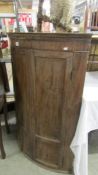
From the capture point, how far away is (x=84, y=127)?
4.66 feet

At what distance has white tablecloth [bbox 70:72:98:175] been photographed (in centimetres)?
141

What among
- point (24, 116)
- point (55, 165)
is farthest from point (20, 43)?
point (55, 165)

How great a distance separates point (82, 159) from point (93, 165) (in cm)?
39

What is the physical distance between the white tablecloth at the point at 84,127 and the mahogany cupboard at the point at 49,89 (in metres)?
0.06

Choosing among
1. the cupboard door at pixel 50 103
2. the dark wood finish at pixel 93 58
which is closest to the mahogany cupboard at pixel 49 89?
the cupboard door at pixel 50 103

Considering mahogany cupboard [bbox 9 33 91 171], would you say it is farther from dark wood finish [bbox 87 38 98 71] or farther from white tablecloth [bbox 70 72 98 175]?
dark wood finish [bbox 87 38 98 71]

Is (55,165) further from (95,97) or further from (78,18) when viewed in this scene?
(78,18)

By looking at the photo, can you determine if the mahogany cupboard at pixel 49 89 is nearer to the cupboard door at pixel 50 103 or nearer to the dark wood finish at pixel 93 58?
the cupboard door at pixel 50 103

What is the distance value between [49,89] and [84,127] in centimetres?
39

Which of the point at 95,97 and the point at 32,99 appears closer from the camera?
the point at 95,97

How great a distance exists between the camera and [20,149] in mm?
1958

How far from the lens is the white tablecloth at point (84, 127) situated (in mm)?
1410

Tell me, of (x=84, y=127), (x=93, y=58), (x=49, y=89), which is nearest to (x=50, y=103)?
(x=49, y=89)

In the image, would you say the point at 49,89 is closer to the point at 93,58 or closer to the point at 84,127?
the point at 84,127
